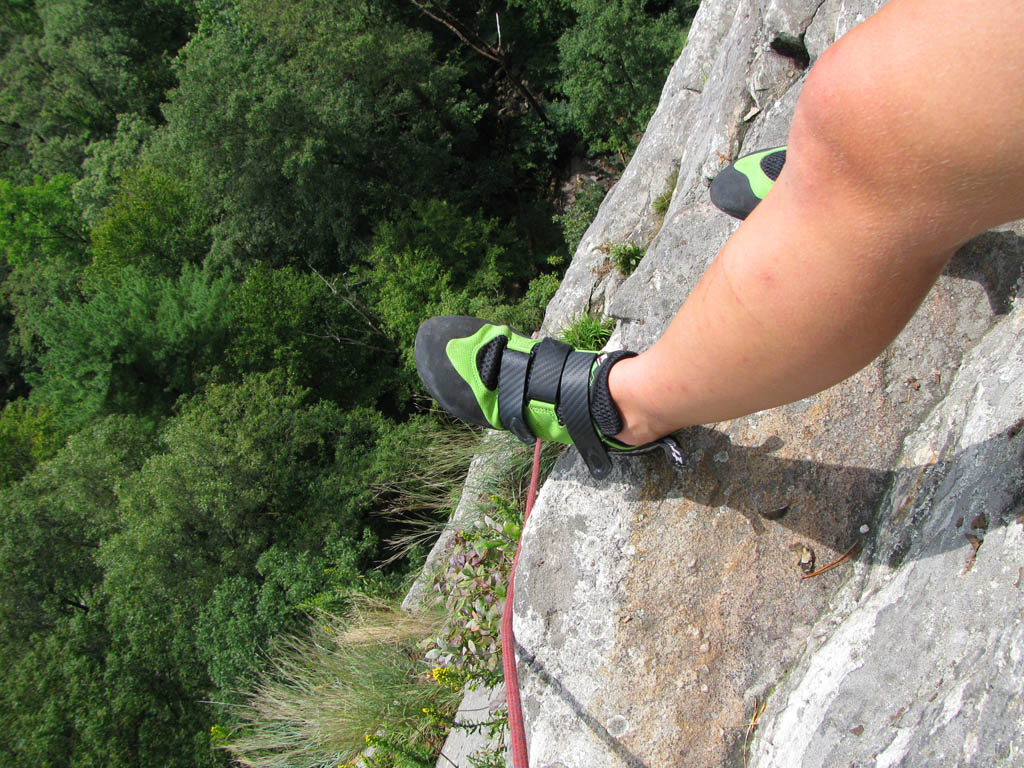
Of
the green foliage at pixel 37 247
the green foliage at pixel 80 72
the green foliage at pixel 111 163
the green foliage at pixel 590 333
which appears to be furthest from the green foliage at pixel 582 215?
the green foliage at pixel 37 247

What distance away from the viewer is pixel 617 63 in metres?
10.8

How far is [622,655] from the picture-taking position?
1985 mm

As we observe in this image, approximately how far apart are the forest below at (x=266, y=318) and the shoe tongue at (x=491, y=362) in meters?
4.92

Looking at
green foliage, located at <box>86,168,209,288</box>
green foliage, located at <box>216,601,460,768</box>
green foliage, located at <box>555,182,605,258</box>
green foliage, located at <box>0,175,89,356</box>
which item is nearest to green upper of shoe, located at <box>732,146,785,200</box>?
green foliage, located at <box>216,601,460,768</box>

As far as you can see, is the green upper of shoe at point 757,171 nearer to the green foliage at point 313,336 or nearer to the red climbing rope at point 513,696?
the red climbing rope at point 513,696

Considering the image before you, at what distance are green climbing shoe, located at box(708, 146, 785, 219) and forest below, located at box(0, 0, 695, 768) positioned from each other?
5239mm

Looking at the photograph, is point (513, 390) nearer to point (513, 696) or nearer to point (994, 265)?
point (513, 696)

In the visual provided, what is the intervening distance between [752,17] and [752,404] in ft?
9.23

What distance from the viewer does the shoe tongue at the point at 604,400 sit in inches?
70.1

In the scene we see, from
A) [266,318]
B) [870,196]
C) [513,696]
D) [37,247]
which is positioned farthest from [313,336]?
[37,247]

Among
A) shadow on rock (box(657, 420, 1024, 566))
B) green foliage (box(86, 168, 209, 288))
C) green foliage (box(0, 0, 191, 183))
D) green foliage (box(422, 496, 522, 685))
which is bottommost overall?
green foliage (box(422, 496, 522, 685))

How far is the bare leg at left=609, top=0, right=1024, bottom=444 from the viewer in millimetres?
730

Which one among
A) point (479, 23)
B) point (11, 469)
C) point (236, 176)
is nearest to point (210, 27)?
point (236, 176)

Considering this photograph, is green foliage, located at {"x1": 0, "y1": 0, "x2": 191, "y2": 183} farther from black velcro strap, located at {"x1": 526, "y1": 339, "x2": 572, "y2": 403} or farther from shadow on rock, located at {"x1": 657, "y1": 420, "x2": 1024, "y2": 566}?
shadow on rock, located at {"x1": 657, "y1": 420, "x2": 1024, "y2": 566}
